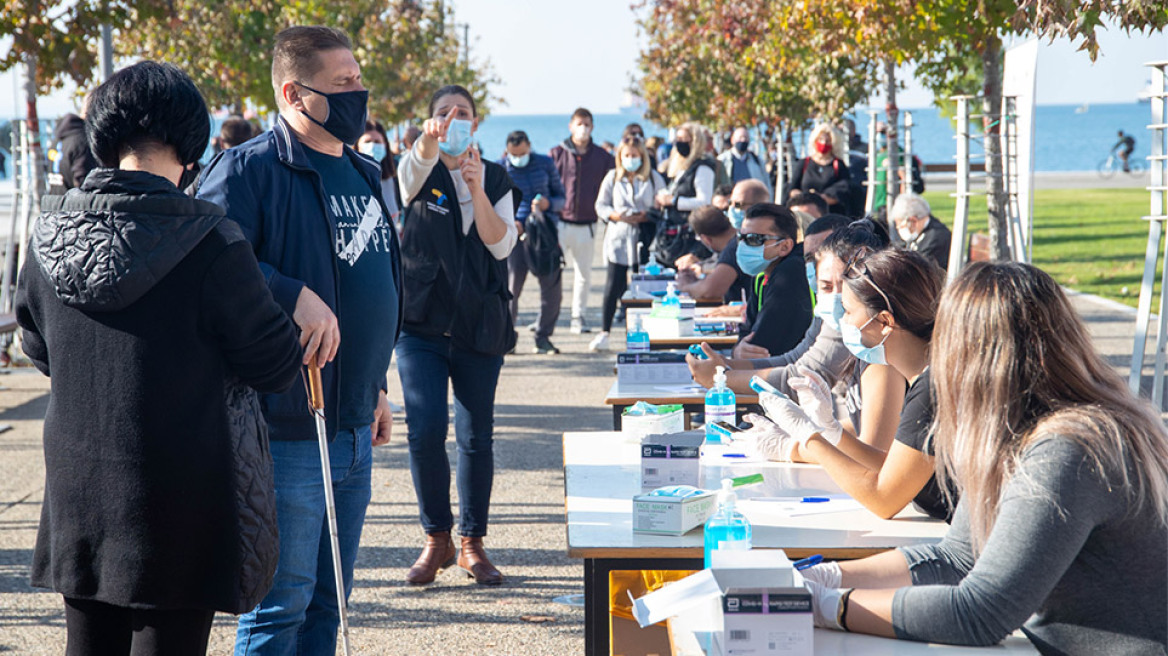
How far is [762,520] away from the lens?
332 centimetres

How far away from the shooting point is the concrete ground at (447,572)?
457 cm

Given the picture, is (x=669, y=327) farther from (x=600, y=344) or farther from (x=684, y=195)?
(x=684, y=195)

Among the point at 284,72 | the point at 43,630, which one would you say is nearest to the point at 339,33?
the point at 284,72

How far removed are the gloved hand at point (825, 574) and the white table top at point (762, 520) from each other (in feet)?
0.78

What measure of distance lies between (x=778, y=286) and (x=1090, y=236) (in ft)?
60.0

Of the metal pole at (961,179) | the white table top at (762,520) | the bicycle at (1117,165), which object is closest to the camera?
the white table top at (762,520)

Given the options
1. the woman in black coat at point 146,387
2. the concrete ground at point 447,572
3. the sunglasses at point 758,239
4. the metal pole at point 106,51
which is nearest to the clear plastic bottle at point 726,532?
the woman in black coat at point 146,387

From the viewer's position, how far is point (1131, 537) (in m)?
2.38

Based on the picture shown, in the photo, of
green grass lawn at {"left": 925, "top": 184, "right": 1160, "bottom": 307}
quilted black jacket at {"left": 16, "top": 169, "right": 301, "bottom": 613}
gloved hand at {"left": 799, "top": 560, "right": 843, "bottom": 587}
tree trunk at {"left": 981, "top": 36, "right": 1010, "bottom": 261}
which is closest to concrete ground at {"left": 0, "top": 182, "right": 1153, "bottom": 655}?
gloved hand at {"left": 799, "top": 560, "right": 843, "bottom": 587}

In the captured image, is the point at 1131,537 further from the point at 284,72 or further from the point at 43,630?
the point at 43,630

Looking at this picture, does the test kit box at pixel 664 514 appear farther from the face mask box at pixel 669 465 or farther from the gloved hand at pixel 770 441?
the gloved hand at pixel 770 441

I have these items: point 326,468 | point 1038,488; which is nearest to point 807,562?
point 1038,488

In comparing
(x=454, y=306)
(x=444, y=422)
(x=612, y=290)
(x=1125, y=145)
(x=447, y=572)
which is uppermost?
(x=1125, y=145)

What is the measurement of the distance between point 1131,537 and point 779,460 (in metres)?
1.64
